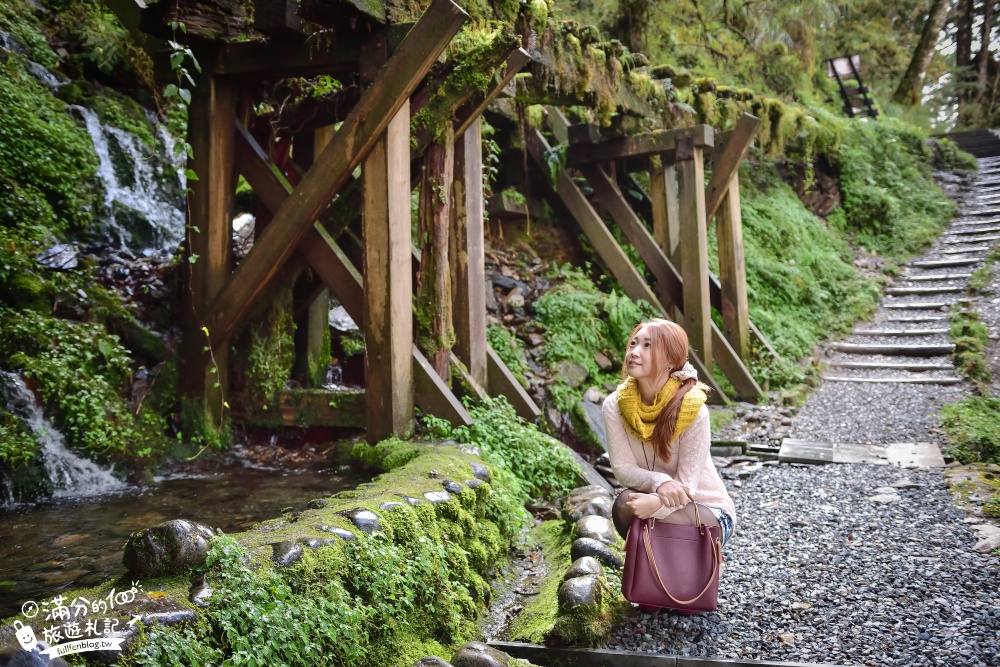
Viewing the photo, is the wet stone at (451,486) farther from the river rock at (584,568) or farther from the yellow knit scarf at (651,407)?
the yellow knit scarf at (651,407)

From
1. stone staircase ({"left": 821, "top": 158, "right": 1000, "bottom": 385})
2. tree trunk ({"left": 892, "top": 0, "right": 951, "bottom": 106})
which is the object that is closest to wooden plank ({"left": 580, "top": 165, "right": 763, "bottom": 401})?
stone staircase ({"left": 821, "top": 158, "right": 1000, "bottom": 385})

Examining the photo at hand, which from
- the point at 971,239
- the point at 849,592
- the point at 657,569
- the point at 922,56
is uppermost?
the point at 922,56

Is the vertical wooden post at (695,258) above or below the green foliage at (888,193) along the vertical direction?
below

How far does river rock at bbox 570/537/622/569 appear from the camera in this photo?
3855 mm

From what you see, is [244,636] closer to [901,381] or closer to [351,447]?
[351,447]

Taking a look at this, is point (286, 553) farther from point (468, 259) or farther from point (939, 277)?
point (939, 277)

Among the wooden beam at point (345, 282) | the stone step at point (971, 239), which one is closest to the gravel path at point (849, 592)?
the wooden beam at point (345, 282)

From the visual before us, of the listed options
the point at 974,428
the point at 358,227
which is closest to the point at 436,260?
the point at 358,227

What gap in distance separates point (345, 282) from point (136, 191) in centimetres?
300

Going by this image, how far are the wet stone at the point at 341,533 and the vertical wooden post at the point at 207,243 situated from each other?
2846 millimetres

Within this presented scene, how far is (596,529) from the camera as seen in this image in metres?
4.21

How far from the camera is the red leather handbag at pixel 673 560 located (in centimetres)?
323

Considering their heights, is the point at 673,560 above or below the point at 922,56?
below

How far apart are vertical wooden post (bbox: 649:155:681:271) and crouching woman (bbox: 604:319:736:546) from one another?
5924 mm
